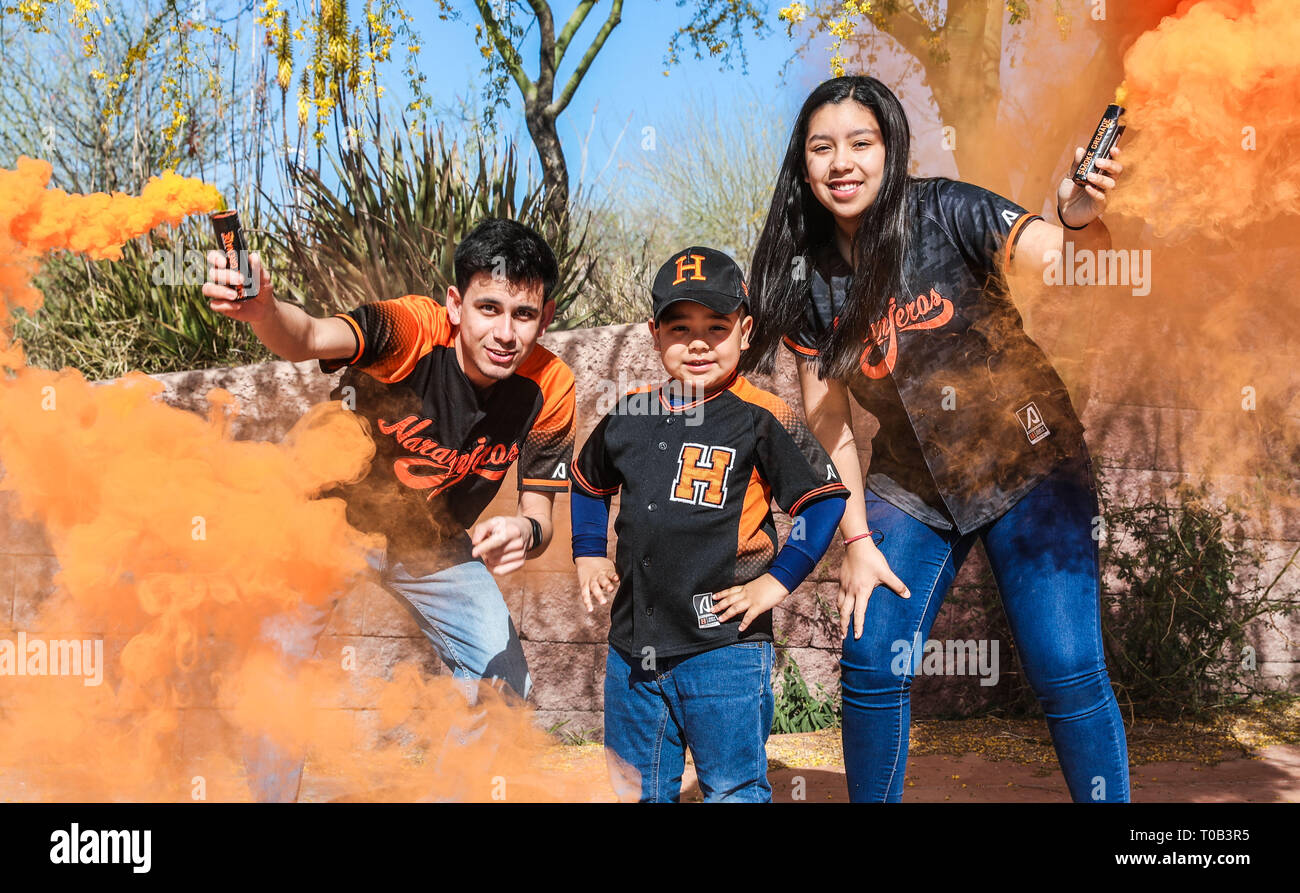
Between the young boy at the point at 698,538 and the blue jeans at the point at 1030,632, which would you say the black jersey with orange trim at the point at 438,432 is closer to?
the young boy at the point at 698,538

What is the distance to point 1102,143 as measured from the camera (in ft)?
7.50

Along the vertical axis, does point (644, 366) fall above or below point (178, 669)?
above

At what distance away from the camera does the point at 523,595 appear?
4590 millimetres

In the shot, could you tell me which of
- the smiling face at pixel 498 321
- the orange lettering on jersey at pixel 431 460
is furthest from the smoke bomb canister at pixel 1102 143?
the orange lettering on jersey at pixel 431 460

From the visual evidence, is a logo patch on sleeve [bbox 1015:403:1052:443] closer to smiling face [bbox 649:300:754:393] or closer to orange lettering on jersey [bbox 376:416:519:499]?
smiling face [bbox 649:300:754:393]

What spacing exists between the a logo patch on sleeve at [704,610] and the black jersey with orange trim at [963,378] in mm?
613

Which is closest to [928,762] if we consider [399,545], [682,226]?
[399,545]

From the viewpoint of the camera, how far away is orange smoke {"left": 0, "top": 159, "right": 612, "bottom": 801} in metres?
2.82

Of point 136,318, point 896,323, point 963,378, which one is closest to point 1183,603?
point 963,378

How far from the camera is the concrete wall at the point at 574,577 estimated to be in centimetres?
459

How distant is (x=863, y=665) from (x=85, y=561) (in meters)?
2.30

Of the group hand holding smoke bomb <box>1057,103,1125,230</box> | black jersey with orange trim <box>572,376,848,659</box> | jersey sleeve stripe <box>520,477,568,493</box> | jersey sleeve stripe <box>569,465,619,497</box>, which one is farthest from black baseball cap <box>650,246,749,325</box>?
hand holding smoke bomb <box>1057,103,1125,230</box>

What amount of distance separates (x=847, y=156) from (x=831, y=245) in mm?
283

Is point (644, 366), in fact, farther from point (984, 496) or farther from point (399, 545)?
point (984, 496)
